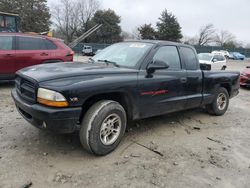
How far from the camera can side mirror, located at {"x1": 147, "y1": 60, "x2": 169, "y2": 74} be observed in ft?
13.1

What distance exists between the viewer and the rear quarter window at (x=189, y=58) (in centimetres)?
496

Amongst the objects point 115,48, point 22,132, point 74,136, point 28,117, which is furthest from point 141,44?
point 22,132

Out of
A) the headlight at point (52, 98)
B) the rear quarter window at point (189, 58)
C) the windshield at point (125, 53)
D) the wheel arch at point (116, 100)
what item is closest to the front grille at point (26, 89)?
Result: the headlight at point (52, 98)

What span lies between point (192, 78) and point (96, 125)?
243 cm

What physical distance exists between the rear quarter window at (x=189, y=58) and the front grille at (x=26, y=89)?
2.89 m

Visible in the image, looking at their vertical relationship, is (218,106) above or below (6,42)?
below

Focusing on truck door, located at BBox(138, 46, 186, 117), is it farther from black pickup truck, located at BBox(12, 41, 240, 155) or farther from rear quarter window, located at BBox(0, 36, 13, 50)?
rear quarter window, located at BBox(0, 36, 13, 50)

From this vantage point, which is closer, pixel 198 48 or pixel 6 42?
pixel 6 42

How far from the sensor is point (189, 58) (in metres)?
5.09

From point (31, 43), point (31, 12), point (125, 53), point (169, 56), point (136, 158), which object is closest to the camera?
point (136, 158)

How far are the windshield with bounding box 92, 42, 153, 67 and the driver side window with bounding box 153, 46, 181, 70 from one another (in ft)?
0.77

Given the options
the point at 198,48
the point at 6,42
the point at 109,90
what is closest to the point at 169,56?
the point at 109,90

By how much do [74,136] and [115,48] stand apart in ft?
5.93

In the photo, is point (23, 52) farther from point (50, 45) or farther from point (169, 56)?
point (169, 56)
